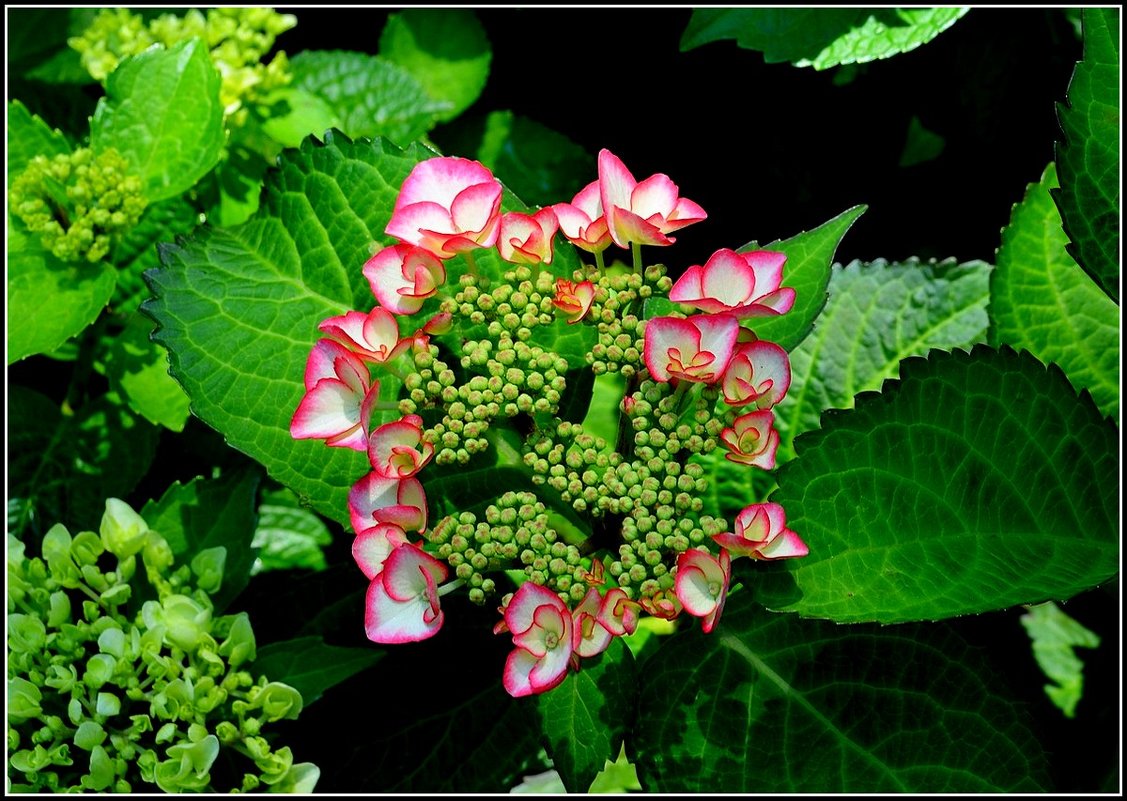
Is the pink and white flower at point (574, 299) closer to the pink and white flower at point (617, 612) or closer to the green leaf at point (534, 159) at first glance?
the pink and white flower at point (617, 612)

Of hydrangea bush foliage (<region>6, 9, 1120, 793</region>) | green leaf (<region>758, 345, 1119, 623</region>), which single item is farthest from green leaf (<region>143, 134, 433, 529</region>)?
green leaf (<region>758, 345, 1119, 623</region>)

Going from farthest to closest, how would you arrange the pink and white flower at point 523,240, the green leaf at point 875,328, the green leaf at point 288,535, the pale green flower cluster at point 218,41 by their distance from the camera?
the green leaf at point 288,535 < the pale green flower cluster at point 218,41 < the green leaf at point 875,328 < the pink and white flower at point 523,240

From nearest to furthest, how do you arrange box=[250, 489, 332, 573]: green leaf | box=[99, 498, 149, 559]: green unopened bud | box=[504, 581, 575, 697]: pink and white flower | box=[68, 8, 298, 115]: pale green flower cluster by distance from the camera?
box=[504, 581, 575, 697]: pink and white flower → box=[99, 498, 149, 559]: green unopened bud → box=[68, 8, 298, 115]: pale green flower cluster → box=[250, 489, 332, 573]: green leaf

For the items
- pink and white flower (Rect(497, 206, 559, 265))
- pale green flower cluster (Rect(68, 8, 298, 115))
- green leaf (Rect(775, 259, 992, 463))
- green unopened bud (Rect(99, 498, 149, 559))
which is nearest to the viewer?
pink and white flower (Rect(497, 206, 559, 265))

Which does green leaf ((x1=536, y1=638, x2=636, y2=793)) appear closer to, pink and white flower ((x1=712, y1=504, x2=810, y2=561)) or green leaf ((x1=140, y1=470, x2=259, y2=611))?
pink and white flower ((x1=712, y1=504, x2=810, y2=561))

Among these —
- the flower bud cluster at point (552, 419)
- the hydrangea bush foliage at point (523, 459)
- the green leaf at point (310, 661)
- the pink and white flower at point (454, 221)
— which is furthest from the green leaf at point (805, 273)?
the green leaf at point (310, 661)
